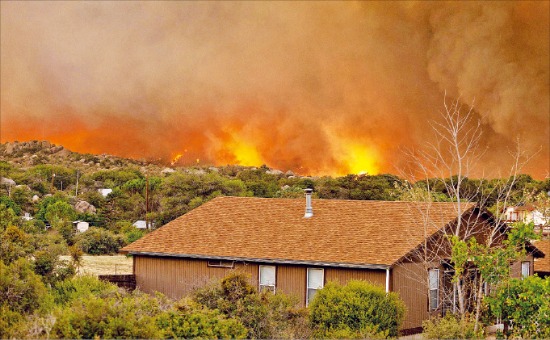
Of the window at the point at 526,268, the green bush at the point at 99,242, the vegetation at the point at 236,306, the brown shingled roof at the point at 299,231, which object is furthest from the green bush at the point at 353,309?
the green bush at the point at 99,242

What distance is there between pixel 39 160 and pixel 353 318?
111 meters

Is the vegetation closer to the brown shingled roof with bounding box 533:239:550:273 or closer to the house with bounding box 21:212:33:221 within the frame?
the brown shingled roof with bounding box 533:239:550:273

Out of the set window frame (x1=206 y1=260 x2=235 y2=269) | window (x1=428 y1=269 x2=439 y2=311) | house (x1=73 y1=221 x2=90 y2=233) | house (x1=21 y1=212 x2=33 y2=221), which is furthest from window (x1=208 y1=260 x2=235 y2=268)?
house (x1=73 y1=221 x2=90 y2=233)

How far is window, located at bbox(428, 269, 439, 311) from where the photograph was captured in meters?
29.3

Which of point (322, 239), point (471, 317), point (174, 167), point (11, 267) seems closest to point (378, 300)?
point (471, 317)

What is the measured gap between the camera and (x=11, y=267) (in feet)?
56.7

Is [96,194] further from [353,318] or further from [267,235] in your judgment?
[353,318]

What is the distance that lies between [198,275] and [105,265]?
25.7 meters

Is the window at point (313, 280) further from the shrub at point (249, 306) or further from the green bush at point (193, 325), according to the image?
the green bush at point (193, 325)

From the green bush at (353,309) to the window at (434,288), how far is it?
20.4ft

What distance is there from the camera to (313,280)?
96.8ft

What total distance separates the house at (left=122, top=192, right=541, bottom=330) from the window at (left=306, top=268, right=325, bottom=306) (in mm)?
36

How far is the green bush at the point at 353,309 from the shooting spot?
73.6ft

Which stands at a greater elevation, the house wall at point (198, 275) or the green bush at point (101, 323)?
the house wall at point (198, 275)
